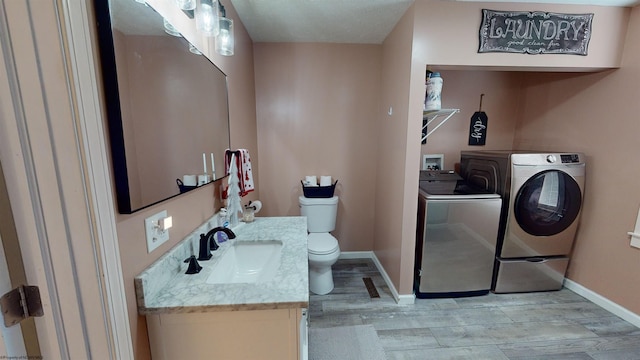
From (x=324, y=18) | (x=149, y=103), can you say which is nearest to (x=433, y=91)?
(x=324, y=18)

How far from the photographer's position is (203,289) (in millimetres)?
874

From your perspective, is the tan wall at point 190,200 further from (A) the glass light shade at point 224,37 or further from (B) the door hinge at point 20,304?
(B) the door hinge at point 20,304

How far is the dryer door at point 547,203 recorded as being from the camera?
1.89m

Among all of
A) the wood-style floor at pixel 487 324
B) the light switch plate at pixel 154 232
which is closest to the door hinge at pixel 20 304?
the light switch plate at pixel 154 232

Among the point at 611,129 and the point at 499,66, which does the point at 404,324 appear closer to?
the point at 499,66

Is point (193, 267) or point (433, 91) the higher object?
point (433, 91)

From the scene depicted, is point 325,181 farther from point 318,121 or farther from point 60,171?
point 60,171

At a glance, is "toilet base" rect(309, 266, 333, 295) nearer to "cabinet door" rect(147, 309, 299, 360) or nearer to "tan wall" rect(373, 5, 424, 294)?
"tan wall" rect(373, 5, 424, 294)

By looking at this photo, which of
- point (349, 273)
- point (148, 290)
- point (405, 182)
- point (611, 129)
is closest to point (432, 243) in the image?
point (405, 182)

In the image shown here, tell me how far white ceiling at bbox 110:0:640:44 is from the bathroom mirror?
85 centimetres

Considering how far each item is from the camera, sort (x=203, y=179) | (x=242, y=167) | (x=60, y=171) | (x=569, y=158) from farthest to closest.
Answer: (x=569, y=158)
(x=242, y=167)
(x=203, y=179)
(x=60, y=171)

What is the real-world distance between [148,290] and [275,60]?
2261 millimetres

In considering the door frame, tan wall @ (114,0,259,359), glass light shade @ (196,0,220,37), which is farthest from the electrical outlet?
the door frame

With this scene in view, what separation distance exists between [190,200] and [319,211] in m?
1.44
